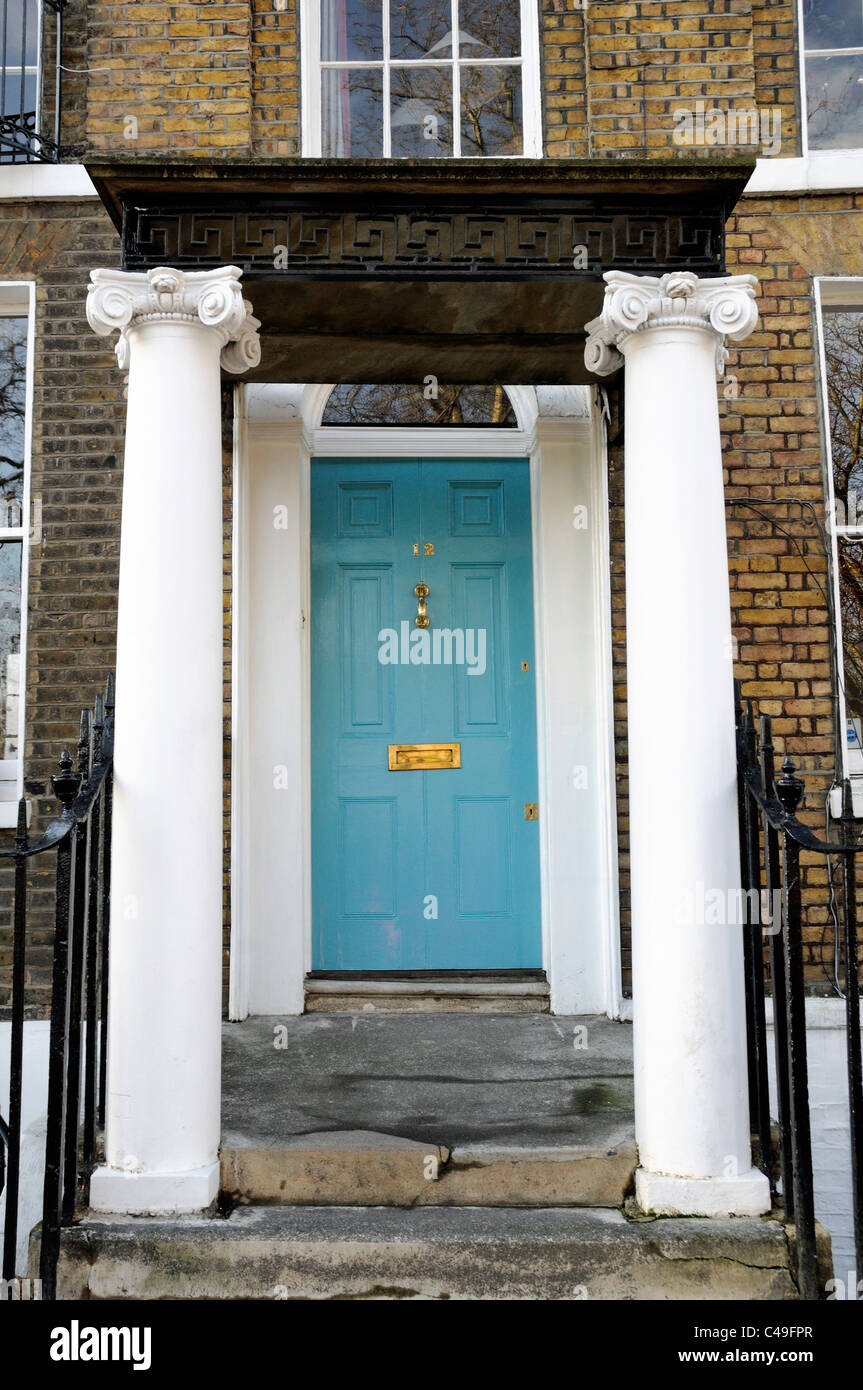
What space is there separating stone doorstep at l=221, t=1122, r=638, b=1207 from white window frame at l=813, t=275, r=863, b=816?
2179 millimetres

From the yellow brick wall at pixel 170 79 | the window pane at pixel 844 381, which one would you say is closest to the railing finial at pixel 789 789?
the window pane at pixel 844 381

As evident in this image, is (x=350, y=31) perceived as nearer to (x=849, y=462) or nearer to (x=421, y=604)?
(x=421, y=604)

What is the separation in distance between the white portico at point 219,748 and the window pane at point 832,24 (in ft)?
8.80

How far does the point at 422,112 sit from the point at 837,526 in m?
2.78

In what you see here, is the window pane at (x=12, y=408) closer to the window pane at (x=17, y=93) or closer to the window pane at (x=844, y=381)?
the window pane at (x=17, y=93)

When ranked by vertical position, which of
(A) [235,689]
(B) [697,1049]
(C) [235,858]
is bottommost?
(B) [697,1049]

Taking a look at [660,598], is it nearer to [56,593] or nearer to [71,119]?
[56,593]

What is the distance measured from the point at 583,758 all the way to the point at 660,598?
1.81 metres

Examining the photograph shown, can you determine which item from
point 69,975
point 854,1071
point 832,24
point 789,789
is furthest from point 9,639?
point 832,24

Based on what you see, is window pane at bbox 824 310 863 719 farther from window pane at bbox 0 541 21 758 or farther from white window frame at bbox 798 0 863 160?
window pane at bbox 0 541 21 758

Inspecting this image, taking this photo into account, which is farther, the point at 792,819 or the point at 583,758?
the point at 583,758
